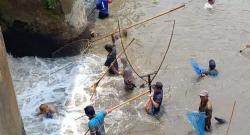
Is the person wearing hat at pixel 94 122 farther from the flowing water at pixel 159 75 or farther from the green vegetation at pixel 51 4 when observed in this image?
the green vegetation at pixel 51 4

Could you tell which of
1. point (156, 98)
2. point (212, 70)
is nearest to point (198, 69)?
point (212, 70)

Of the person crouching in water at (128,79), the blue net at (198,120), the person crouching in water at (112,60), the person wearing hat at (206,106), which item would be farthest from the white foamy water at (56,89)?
the person wearing hat at (206,106)

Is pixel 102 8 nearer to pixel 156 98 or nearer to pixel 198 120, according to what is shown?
pixel 156 98

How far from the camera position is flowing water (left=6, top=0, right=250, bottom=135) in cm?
1349

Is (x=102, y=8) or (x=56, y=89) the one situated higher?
(x=102, y=8)

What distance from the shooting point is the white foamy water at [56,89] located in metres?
13.6

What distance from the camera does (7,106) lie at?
10.9m

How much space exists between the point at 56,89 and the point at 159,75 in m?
3.35

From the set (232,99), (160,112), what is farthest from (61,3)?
(232,99)

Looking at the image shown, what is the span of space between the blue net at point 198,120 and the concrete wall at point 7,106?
14.5ft

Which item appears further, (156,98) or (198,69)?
(198,69)

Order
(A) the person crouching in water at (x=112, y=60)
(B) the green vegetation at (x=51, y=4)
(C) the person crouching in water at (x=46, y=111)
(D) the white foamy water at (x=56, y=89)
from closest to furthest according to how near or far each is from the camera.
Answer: (D) the white foamy water at (x=56, y=89) < (C) the person crouching in water at (x=46, y=111) < (A) the person crouching in water at (x=112, y=60) < (B) the green vegetation at (x=51, y=4)

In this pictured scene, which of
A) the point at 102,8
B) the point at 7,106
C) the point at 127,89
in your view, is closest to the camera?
the point at 7,106

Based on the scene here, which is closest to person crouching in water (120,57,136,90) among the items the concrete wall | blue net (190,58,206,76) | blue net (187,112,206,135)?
blue net (190,58,206,76)
